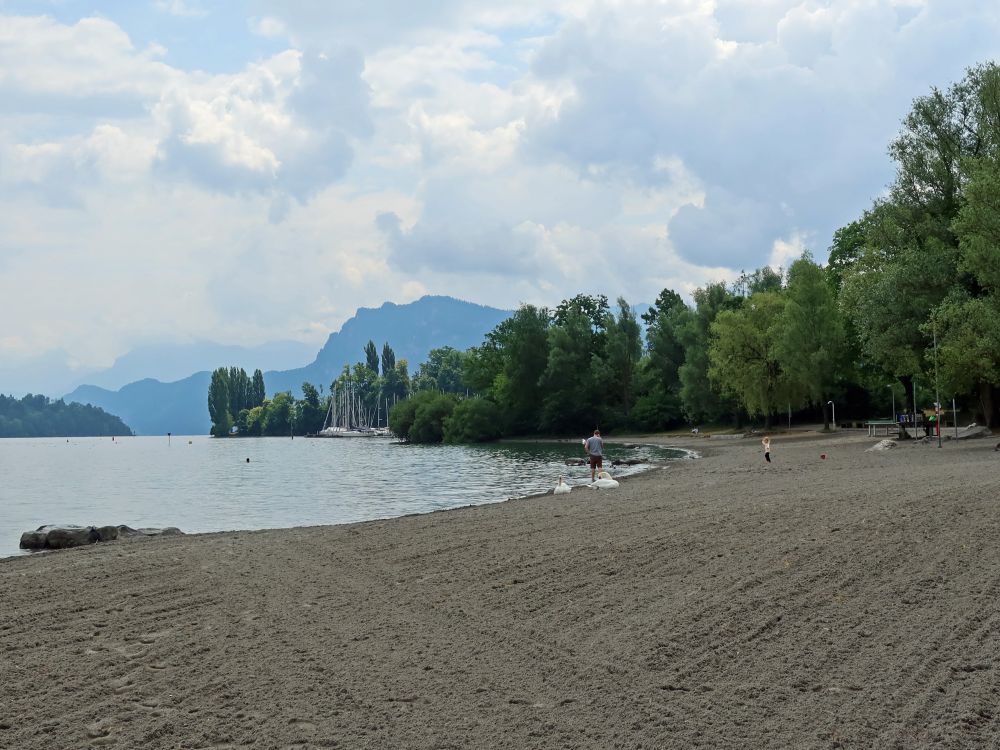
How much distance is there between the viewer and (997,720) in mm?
7012

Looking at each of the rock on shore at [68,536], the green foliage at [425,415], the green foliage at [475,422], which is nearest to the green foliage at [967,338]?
the rock on shore at [68,536]

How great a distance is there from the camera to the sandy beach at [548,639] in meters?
7.16

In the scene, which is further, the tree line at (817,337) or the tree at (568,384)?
the tree at (568,384)

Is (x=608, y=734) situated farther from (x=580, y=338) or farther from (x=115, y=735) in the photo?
(x=580, y=338)

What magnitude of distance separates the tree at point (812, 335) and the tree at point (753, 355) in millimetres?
3132

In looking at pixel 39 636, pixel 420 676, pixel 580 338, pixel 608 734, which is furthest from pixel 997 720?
pixel 580 338

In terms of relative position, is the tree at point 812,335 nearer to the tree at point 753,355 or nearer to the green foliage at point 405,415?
the tree at point 753,355

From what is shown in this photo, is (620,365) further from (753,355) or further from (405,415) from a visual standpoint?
(405,415)

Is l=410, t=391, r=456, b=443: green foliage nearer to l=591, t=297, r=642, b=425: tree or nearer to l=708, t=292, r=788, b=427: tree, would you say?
l=591, t=297, r=642, b=425: tree

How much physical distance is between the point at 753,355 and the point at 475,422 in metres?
45.8

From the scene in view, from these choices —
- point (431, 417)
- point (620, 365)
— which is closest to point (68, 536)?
point (620, 365)

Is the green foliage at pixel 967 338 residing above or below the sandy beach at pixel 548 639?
above

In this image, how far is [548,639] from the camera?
9.38 m

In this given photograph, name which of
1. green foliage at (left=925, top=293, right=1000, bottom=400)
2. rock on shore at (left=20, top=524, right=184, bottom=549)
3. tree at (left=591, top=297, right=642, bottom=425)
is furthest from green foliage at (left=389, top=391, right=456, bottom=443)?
rock on shore at (left=20, top=524, right=184, bottom=549)
